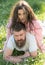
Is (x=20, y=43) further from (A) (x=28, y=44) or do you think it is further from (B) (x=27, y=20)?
(B) (x=27, y=20)

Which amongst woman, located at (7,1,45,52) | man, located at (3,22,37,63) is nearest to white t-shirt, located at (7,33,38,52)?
man, located at (3,22,37,63)

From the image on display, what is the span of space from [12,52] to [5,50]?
139 millimetres

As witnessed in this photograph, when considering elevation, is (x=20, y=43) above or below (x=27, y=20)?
below

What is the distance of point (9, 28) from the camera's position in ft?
17.8

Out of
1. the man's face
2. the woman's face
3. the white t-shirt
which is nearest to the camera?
the man's face

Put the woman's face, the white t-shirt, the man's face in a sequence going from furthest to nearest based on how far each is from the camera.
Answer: the woman's face → the white t-shirt → the man's face

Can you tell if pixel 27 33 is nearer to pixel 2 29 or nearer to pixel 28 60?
pixel 28 60

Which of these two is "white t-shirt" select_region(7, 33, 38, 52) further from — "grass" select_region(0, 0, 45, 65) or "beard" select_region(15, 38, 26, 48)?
"grass" select_region(0, 0, 45, 65)

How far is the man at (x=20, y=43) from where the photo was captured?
4902mm

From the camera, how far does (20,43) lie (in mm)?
4977

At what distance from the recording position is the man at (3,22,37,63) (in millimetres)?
4902

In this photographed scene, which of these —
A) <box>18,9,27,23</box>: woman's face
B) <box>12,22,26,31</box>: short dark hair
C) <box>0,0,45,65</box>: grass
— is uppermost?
<box>18,9,27,23</box>: woman's face

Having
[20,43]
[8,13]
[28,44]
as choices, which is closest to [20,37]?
[20,43]

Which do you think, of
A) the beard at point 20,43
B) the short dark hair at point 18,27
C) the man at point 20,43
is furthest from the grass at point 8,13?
the short dark hair at point 18,27
